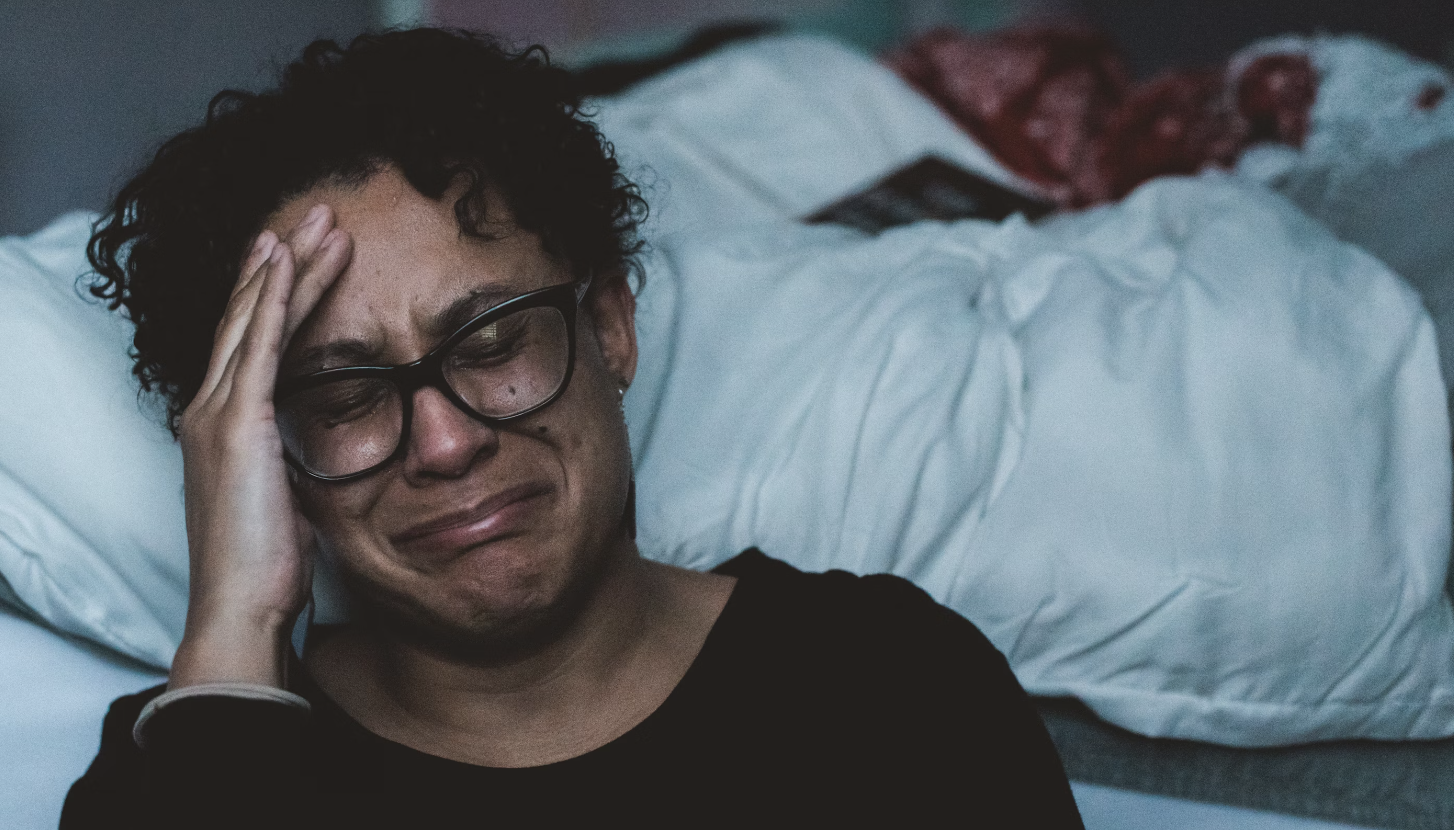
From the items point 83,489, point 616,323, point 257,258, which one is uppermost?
point 257,258

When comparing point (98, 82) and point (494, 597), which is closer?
point (494, 597)

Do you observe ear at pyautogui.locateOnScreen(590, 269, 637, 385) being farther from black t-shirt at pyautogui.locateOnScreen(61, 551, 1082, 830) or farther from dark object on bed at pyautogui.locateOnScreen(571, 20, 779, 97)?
dark object on bed at pyautogui.locateOnScreen(571, 20, 779, 97)

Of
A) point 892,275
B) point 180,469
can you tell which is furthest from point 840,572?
point 180,469

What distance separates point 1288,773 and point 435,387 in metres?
0.80

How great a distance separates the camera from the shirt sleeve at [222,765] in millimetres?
716

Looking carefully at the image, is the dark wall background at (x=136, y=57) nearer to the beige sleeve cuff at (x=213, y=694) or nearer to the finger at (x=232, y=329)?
the finger at (x=232, y=329)

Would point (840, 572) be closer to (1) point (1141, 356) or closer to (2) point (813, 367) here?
(2) point (813, 367)

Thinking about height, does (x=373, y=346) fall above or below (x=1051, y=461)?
above

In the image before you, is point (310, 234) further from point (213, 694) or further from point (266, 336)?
point (213, 694)

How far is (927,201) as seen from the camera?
1697mm

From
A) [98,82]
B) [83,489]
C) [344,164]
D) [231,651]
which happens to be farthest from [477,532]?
[98,82]

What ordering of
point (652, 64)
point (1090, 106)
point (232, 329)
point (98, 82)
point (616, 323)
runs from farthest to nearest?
point (652, 64) → point (1090, 106) → point (98, 82) → point (616, 323) → point (232, 329)

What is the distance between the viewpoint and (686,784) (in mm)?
806

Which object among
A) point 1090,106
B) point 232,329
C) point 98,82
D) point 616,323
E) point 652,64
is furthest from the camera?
point 652,64
